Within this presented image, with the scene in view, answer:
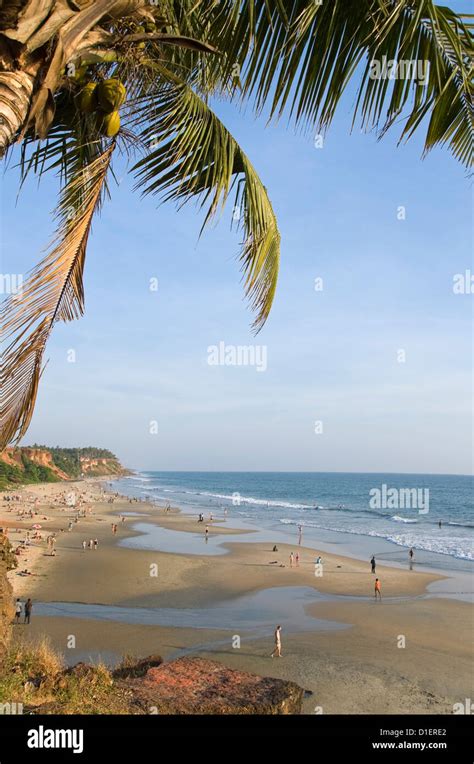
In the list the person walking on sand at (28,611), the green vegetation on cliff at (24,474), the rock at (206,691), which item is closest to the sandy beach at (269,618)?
the person walking on sand at (28,611)

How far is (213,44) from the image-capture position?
11.1 feet

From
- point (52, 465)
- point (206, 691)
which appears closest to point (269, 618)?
point (206, 691)

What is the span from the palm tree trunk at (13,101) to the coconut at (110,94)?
0.70 meters

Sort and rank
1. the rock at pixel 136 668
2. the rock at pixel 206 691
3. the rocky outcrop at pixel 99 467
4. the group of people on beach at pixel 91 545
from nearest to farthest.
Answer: the rock at pixel 206 691 → the rock at pixel 136 668 → the group of people on beach at pixel 91 545 → the rocky outcrop at pixel 99 467

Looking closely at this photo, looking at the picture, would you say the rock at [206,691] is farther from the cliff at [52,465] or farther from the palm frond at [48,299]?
the cliff at [52,465]

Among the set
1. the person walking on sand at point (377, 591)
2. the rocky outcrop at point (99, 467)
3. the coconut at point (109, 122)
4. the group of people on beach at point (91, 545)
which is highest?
the coconut at point (109, 122)

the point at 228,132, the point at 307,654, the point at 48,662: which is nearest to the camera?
the point at 228,132

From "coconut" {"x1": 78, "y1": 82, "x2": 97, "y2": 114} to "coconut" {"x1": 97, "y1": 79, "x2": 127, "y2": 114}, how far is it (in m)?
0.03

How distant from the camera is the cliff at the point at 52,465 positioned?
8400 centimetres

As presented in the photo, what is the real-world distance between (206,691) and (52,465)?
11817 cm

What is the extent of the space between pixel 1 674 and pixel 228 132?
24.3 feet
